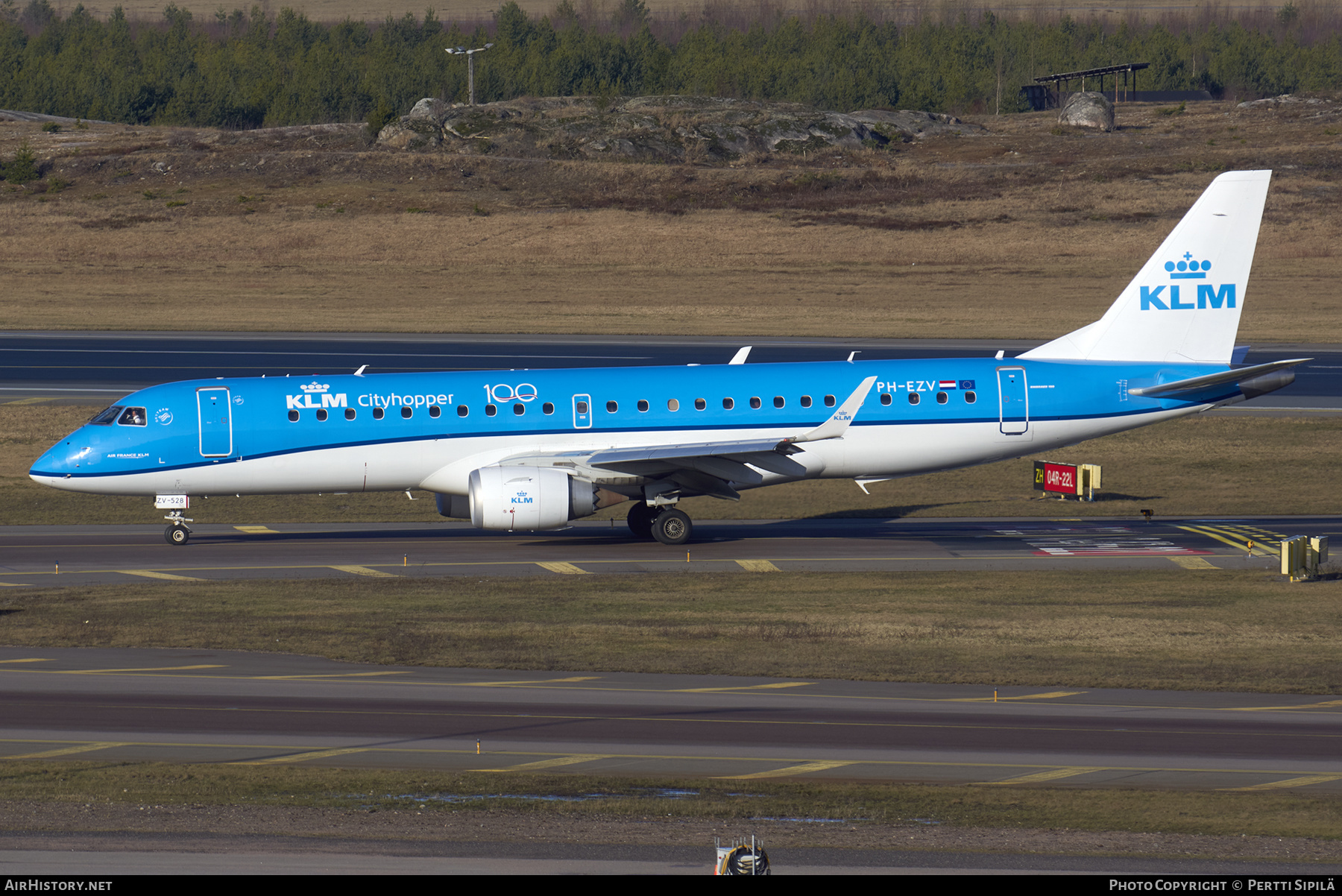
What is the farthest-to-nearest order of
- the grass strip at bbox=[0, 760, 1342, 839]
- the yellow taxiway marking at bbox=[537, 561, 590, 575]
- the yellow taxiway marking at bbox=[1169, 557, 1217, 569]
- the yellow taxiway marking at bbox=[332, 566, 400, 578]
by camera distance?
the yellow taxiway marking at bbox=[537, 561, 590, 575] → the yellow taxiway marking at bbox=[1169, 557, 1217, 569] → the yellow taxiway marking at bbox=[332, 566, 400, 578] → the grass strip at bbox=[0, 760, 1342, 839]

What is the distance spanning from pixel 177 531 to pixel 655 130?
4428 inches

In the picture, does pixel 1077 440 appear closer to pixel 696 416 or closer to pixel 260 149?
pixel 696 416

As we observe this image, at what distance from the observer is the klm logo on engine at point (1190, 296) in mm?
40812

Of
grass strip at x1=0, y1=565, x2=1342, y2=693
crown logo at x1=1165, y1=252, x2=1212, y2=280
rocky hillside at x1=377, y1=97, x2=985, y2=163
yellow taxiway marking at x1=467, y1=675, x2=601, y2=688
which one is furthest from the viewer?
rocky hillside at x1=377, y1=97, x2=985, y2=163

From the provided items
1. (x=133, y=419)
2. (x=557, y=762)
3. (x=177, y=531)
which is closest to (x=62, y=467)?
(x=133, y=419)

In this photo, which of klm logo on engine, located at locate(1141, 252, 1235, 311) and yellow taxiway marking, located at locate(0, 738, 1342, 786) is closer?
yellow taxiway marking, located at locate(0, 738, 1342, 786)

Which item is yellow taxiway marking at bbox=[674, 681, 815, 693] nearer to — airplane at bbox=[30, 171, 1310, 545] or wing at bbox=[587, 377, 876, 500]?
airplane at bbox=[30, 171, 1310, 545]

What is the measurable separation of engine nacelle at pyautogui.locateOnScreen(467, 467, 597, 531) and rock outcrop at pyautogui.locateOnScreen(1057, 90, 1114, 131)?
12846 centimetres

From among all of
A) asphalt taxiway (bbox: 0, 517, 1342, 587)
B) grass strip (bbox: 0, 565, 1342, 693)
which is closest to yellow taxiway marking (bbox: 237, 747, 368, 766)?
grass strip (bbox: 0, 565, 1342, 693)

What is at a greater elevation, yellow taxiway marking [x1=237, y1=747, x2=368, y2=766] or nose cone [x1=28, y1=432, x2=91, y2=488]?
nose cone [x1=28, y1=432, x2=91, y2=488]

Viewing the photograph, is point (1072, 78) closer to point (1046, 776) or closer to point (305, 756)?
point (1046, 776)

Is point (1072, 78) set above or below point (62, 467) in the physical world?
above

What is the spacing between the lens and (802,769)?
20922 millimetres

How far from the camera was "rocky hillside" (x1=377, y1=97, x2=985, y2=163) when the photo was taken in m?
143
